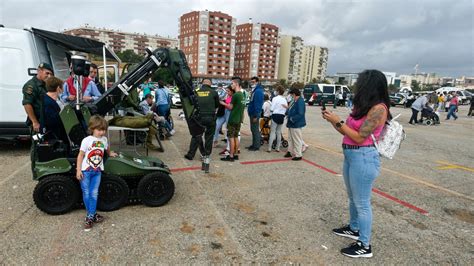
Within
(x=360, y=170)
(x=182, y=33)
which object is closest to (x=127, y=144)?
(x=360, y=170)

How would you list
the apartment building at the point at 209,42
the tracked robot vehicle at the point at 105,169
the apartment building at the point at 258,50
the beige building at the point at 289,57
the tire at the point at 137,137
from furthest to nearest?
the beige building at the point at 289,57
the apartment building at the point at 258,50
the apartment building at the point at 209,42
the tire at the point at 137,137
the tracked robot vehicle at the point at 105,169

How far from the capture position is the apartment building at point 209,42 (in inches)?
3770

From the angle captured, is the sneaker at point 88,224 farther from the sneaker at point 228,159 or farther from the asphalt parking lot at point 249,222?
the sneaker at point 228,159

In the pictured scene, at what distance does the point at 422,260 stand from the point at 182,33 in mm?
109961

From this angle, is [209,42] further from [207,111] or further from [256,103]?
[207,111]

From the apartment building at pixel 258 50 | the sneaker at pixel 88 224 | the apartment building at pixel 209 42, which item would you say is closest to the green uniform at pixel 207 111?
the sneaker at pixel 88 224

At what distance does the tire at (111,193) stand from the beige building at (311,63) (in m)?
144

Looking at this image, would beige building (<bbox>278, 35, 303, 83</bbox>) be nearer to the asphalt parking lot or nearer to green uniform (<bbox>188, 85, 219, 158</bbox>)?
green uniform (<bbox>188, 85, 219, 158</bbox>)

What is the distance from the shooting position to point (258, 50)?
111000mm

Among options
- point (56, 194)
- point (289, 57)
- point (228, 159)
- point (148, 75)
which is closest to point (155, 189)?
point (56, 194)

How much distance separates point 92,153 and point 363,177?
9.45 ft

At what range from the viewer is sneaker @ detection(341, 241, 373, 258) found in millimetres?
2852

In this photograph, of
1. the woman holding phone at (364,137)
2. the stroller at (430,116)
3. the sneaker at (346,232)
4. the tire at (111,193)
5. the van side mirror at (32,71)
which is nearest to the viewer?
the woman holding phone at (364,137)

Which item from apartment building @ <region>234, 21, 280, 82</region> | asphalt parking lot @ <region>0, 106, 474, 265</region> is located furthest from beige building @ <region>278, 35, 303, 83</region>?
asphalt parking lot @ <region>0, 106, 474, 265</region>
